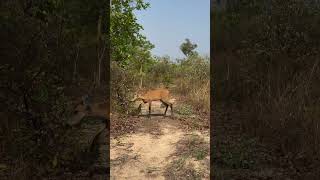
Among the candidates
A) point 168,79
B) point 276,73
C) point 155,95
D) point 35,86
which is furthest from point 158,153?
point 168,79

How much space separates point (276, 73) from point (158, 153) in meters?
2.40

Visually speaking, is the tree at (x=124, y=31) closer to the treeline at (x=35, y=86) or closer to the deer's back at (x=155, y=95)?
the deer's back at (x=155, y=95)

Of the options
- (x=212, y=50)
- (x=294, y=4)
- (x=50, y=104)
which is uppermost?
(x=294, y=4)

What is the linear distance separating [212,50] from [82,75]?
3693 millimetres

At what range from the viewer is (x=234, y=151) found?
574 cm

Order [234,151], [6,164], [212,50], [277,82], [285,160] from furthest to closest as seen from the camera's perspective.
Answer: [212,50] → [277,82] → [234,151] → [285,160] → [6,164]

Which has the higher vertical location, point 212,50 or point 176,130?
point 212,50

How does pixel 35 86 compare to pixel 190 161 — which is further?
pixel 190 161

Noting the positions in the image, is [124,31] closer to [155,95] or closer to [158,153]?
[155,95]

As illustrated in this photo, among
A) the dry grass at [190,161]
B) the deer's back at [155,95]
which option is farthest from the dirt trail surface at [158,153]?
the deer's back at [155,95]

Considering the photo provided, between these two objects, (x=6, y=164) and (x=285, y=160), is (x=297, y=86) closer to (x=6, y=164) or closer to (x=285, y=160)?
(x=285, y=160)

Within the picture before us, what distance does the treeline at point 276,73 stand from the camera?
18.3ft

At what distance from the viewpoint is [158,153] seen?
247 inches

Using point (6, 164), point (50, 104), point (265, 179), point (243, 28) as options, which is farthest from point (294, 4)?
point (6, 164)
